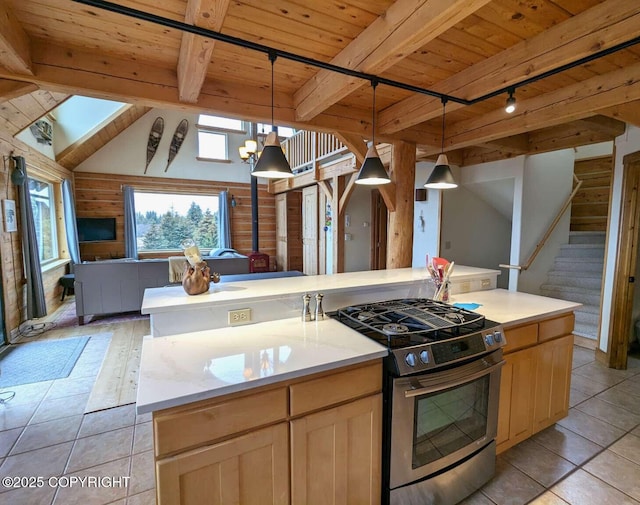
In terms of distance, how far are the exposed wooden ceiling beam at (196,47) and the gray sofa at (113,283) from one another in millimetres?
3324

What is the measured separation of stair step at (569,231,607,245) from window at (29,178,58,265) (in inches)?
346

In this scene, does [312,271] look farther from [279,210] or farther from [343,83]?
[343,83]

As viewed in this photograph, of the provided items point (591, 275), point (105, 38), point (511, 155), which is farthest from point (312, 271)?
point (105, 38)

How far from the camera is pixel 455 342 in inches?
61.7

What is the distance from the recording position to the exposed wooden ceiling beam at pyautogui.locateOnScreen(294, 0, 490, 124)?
4.55 ft

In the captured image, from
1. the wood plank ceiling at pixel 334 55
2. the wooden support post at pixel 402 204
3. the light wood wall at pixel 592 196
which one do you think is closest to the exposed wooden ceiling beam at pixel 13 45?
the wood plank ceiling at pixel 334 55

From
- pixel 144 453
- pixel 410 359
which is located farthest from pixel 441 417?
pixel 144 453

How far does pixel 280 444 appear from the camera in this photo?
127 centimetres

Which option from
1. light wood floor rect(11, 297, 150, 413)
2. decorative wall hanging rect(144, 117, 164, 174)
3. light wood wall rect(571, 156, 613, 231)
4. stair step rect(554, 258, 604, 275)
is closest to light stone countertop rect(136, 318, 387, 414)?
light wood floor rect(11, 297, 150, 413)

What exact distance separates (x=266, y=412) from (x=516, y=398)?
5.42 feet

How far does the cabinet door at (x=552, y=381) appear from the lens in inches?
83.4

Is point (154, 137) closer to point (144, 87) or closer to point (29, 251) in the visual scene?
point (29, 251)

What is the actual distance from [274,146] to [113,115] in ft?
18.9
